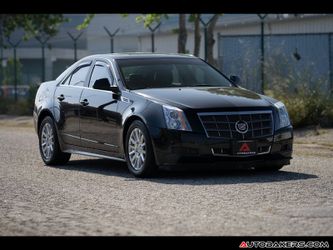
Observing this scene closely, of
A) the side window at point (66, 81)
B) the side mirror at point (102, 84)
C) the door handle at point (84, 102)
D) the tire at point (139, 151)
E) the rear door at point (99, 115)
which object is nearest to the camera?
the tire at point (139, 151)

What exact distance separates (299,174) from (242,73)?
1218 cm

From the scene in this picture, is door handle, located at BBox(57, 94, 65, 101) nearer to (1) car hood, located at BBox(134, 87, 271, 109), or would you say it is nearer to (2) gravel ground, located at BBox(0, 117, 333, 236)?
(2) gravel ground, located at BBox(0, 117, 333, 236)

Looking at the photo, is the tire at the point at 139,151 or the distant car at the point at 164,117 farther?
the tire at the point at 139,151

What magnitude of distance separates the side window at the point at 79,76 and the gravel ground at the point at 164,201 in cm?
125

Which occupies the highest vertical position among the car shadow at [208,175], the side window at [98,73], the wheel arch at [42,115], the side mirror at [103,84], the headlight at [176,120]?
the side window at [98,73]

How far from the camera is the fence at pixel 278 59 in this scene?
72.2 ft

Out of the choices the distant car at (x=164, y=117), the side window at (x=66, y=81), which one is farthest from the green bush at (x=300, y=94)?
the side window at (x=66, y=81)

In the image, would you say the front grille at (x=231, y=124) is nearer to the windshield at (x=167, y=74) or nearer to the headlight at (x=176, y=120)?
the headlight at (x=176, y=120)

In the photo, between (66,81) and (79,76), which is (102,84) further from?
(66,81)

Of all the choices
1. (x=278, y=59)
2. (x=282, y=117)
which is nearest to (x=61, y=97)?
(x=282, y=117)

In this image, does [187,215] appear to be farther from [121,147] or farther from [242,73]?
[242,73]

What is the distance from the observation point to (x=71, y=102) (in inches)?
547

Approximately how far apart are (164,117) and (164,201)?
7.10ft

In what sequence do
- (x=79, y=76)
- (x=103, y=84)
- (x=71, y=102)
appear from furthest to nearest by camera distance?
(x=79, y=76) < (x=71, y=102) < (x=103, y=84)
